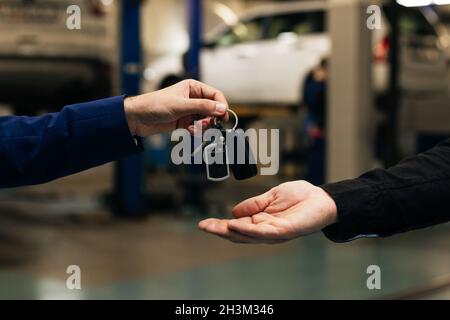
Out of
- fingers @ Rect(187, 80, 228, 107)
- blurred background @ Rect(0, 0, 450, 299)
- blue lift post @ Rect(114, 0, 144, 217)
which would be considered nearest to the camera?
fingers @ Rect(187, 80, 228, 107)

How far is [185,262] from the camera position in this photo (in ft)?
13.3

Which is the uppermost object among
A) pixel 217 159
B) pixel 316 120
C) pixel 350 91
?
pixel 316 120

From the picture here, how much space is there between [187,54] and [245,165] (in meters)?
4.32

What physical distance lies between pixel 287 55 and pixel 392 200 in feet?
17.5

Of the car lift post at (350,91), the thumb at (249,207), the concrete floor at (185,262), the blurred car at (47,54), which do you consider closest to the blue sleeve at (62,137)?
the thumb at (249,207)

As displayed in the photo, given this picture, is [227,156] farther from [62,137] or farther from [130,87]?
[130,87]

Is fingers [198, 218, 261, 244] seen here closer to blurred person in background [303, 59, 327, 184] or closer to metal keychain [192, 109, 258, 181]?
metal keychain [192, 109, 258, 181]

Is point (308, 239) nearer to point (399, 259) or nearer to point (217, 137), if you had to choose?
point (399, 259)

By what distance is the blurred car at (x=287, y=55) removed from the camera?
6.20m

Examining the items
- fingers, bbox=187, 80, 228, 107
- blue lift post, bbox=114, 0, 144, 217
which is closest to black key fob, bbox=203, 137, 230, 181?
fingers, bbox=187, 80, 228, 107

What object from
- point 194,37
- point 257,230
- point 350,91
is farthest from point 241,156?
point 194,37

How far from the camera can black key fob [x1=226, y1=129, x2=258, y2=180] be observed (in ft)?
4.51

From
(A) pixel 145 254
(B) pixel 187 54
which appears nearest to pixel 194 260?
(A) pixel 145 254
